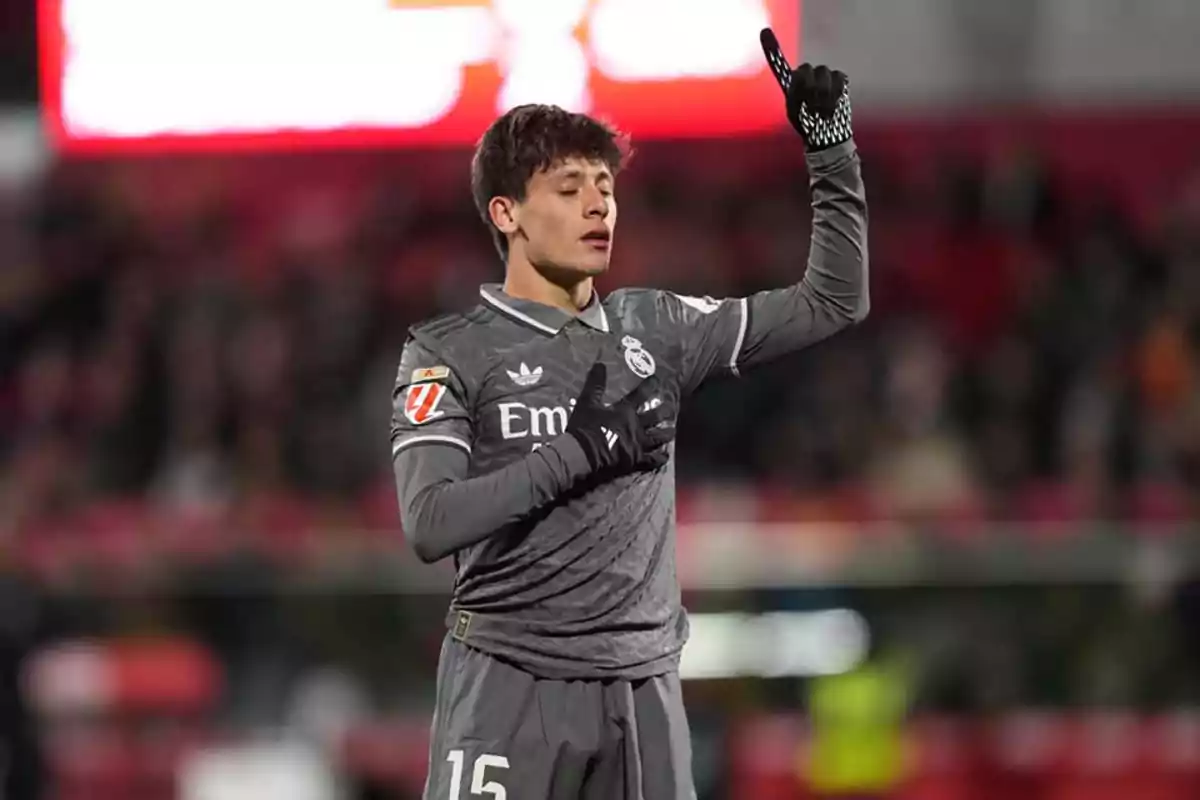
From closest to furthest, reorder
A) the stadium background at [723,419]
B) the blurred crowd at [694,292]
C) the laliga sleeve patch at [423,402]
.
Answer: the laliga sleeve patch at [423,402] < the stadium background at [723,419] < the blurred crowd at [694,292]

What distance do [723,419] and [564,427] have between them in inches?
224

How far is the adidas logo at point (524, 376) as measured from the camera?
3482mm

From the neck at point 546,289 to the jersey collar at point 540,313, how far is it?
1 cm

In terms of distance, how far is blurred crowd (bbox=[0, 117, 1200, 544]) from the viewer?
897 cm

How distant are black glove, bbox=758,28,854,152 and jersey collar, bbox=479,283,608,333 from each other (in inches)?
18.2

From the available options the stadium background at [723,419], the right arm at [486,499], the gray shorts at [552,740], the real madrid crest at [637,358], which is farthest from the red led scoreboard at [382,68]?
the right arm at [486,499]

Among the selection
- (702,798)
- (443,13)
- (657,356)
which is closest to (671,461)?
(657,356)

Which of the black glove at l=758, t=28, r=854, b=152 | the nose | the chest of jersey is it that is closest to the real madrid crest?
the chest of jersey

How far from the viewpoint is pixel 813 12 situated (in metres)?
8.48

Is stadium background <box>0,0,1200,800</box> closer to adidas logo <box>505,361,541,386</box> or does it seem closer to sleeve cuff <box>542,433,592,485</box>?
adidas logo <box>505,361,541,386</box>

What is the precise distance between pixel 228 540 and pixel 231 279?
2651 millimetres

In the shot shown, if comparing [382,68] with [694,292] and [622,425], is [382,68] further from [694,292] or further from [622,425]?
[622,425]

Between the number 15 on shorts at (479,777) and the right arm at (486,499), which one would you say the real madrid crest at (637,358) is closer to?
the right arm at (486,499)

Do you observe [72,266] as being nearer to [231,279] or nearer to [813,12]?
[231,279]
